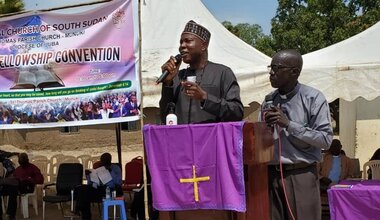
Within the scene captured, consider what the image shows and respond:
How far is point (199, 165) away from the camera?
10.0 feet

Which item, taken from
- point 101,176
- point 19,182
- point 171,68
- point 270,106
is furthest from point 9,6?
point 270,106

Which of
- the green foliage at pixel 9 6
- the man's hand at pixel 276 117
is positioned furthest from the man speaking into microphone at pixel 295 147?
the green foliage at pixel 9 6

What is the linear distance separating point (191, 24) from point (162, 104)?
55cm

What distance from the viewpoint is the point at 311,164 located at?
133 inches

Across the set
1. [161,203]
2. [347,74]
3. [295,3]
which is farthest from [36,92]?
[295,3]

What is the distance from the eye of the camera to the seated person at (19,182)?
9.17 m

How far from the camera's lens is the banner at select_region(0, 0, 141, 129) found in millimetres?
4664

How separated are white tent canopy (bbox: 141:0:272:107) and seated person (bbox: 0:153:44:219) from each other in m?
3.62

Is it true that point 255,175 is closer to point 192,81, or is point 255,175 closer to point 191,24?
point 192,81

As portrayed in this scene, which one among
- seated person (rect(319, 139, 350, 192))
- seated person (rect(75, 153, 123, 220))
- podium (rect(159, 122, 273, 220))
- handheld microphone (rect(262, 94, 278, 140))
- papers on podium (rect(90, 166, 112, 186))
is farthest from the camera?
papers on podium (rect(90, 166, 112, 186))

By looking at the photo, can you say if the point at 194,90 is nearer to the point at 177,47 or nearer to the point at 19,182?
the point at 177,47

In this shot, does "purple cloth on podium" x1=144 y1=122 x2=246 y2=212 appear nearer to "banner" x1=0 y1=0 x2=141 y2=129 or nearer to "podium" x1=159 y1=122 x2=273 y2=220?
"podium" x1=159 y1=122 x2=273 y2=220

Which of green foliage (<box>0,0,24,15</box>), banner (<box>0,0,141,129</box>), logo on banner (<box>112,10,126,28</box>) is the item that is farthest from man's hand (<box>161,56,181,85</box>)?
green foliage (<box>0,0,24,15</box>)

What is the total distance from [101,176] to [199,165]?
6.07m
